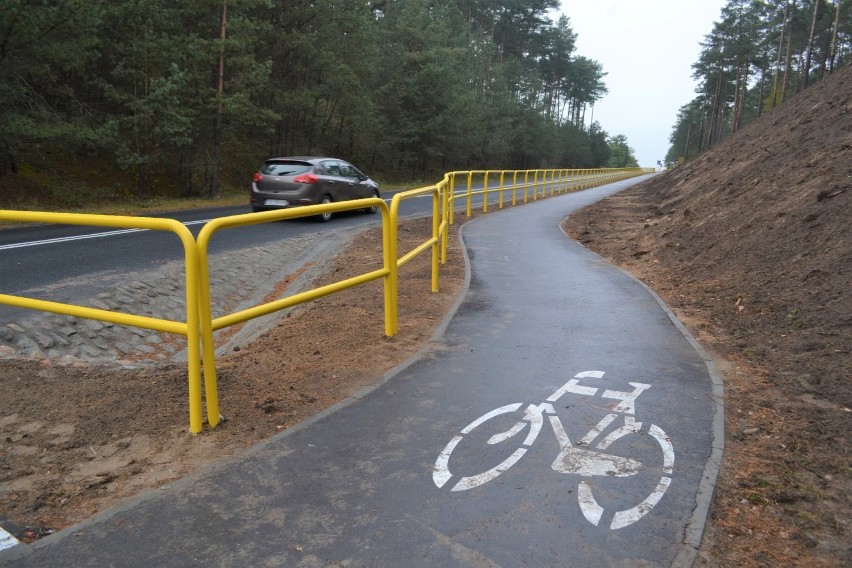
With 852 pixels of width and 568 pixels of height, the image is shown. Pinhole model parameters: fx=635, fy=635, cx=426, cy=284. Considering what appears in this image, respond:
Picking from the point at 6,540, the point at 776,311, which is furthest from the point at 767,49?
the point at 6,540

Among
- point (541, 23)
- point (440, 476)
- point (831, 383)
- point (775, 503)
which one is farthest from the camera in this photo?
point (541, 23)

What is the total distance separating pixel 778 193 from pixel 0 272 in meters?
11.6

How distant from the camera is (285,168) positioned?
1545cm

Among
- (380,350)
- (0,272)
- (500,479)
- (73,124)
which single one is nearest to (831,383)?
(500,479)

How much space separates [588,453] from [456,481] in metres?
0.89

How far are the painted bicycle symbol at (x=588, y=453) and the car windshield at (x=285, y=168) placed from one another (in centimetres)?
1189

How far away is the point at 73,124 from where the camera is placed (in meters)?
16.7

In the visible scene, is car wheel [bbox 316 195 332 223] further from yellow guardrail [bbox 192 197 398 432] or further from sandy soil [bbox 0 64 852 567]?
yellow guardrail [bbox 192 197 398 432]

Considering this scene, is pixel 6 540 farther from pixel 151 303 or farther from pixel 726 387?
pixel 151 303

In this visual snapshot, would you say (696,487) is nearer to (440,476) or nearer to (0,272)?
(440,476)

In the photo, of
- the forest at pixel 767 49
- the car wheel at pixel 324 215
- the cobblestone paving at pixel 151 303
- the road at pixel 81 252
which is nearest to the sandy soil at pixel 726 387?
the cobblestone paving at pixel 151 303

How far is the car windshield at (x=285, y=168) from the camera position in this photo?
50.2ft

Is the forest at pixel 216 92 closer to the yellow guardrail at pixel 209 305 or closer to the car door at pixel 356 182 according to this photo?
the car door at pixel 356 182

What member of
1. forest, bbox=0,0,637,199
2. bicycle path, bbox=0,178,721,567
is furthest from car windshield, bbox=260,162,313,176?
bicycle path, bbox=0,178,721,567
